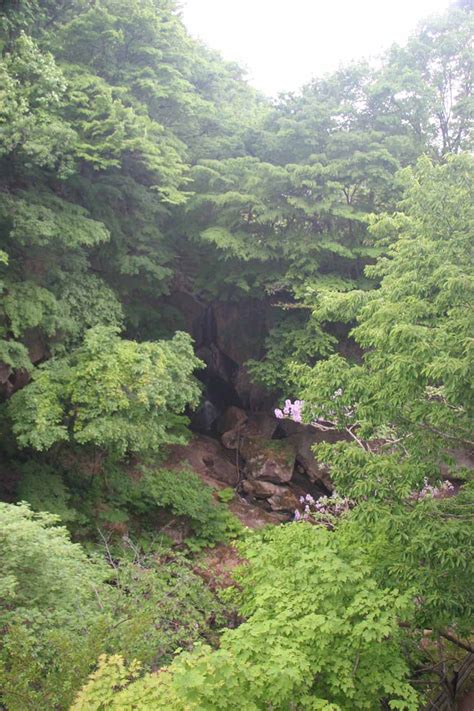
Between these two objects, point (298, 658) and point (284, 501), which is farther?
point (284, 501)

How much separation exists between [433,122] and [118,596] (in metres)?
12.2

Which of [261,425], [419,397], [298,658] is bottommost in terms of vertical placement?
[261,425]

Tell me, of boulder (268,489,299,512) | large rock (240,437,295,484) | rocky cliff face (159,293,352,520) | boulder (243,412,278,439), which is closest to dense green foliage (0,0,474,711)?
boulder (243,412,278,439)

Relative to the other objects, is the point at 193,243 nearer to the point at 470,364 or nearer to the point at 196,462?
the point at 196,462

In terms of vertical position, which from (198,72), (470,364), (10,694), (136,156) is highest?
(198,72)

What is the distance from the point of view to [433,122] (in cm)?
1195

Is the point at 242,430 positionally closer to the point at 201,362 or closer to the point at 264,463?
the point at 264,463

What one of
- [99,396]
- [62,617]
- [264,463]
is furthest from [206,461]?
[62,617]

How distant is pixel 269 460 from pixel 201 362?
14.7 feet

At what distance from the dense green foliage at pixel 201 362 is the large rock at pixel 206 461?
51.7 inches

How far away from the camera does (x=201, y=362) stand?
925cm

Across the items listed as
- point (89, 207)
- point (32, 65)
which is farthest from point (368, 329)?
point (89, 207)

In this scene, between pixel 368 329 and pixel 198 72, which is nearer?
pixel 368 329

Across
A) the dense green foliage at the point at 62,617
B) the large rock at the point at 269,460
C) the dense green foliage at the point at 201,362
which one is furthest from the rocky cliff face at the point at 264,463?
the dense green foliage at the point at 62,617
